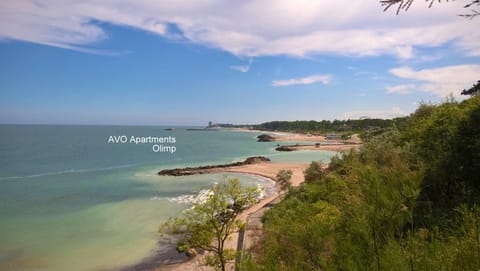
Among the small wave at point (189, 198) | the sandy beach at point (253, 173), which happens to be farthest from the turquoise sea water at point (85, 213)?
the sandy beach at point (253, 173)

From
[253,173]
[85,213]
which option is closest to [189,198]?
[85,213]

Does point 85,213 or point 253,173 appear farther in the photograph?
point 253,173

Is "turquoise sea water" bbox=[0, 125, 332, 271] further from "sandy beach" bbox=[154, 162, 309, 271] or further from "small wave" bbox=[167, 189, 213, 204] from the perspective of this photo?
"sandy beach" bbox=[154, 162, 309, 271]

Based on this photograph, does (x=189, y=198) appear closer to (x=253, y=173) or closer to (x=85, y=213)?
(x=85, y=213)

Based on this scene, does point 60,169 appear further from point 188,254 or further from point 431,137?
point 431,137

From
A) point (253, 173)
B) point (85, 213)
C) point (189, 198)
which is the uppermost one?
point (253, 173)

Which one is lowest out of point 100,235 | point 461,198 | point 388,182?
point 100,235

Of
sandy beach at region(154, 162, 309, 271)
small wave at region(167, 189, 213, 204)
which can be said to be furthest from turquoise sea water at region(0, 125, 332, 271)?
sandy beach at region(154, 162, 309, 271)

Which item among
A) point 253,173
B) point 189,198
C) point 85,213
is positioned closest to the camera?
point 85,213

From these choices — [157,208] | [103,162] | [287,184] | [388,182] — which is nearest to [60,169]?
[103,162]

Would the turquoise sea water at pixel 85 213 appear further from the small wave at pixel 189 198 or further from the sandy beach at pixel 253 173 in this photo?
the sandy beach at pixel 253 173

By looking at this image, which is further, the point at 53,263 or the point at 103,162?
the point at 103,162
